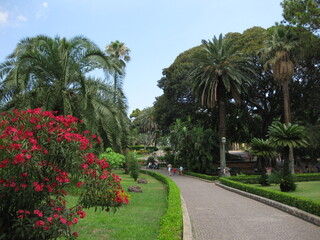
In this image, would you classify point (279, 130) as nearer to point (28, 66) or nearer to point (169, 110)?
point (28, 66)

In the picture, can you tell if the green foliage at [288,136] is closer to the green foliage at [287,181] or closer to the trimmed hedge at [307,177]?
the green foliage at [287,181]

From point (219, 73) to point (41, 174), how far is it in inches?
1038

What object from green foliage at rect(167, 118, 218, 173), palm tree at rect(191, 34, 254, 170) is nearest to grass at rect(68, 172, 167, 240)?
palm tree at rect(191, 34, 254, 170)

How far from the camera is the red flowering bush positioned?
4184 mm

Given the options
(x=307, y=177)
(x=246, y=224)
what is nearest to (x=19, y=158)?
(x=246, y=224)

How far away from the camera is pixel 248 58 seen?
29766 mm

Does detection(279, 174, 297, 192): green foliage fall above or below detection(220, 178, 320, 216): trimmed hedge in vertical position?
above

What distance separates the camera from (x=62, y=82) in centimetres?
1194

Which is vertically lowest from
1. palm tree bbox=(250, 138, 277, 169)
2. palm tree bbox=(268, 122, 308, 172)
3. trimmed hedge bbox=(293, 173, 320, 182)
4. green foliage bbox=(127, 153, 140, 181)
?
trimmed hedge bbox=(293, 173, 320, 182)

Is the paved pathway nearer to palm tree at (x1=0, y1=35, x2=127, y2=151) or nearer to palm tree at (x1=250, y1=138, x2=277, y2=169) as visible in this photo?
palm tree at (x1=0, y1=35, x2=127, y2=151)

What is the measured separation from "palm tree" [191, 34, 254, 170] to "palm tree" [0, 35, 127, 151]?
17730 mm

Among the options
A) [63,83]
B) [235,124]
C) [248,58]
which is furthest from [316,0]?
[235,124]

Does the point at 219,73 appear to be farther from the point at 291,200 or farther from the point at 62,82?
the point at 62,82

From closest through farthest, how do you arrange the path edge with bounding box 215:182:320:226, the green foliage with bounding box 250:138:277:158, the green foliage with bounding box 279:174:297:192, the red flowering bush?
the red flowering bush < the path edge with bounding box 215:182:320:226 < the green foliage with bounding box 279:174:297:192 < the green foliage with bounding box 250:138:277:158
